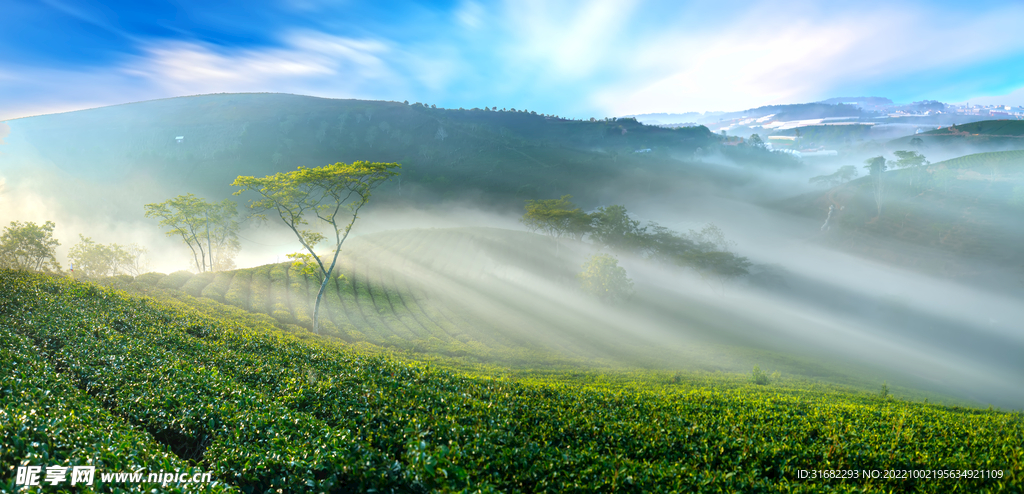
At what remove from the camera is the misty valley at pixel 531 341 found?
6.92 m

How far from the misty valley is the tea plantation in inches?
2.5

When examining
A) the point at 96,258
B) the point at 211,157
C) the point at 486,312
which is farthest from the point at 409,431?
the point at 211,157

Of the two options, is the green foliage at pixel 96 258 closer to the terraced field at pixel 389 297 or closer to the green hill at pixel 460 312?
the terraced field at pixel 389 297

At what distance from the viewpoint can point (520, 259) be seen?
3002 inches

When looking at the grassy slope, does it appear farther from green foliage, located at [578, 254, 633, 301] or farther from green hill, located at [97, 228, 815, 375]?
green foliage, located at [578, 254, 633, 301]

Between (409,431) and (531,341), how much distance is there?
113ft

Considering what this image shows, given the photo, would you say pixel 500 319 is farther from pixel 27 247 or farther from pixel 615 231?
pixel 27 247

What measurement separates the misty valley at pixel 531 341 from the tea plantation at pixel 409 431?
0.06m

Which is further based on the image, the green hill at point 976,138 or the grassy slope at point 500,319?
the green hill at point 976,138

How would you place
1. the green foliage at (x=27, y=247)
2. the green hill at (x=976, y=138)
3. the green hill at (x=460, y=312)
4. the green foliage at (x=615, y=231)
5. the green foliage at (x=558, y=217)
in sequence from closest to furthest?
1. the green hill at (x=460, y=312)
2. the green foliage at (x=27, y=247)
3. the green foliage at (x=558, y=217)
4. the green foliage at (x=615, y=231)
5. the green hill at (x=976, y=138)

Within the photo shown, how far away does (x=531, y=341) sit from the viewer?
4084 centimetres

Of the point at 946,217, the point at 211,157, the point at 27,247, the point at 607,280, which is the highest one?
the point at 211,157

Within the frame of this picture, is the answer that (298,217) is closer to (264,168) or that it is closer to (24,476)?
(24,476)

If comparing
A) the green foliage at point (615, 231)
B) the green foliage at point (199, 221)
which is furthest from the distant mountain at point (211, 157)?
the green foliage at point (199, 221)
